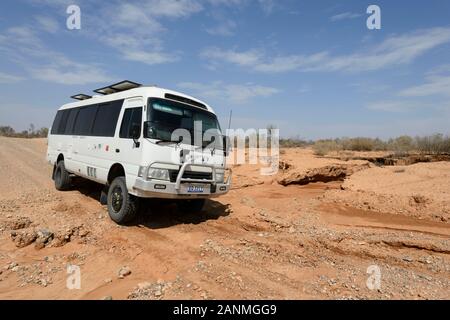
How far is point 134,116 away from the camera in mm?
6355

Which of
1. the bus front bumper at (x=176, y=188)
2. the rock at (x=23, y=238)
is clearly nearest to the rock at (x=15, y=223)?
the rock at (x=23, y=238)

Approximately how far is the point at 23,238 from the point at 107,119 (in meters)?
3.21

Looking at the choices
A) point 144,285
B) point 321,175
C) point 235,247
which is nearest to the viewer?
point 144,285

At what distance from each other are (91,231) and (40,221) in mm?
1262

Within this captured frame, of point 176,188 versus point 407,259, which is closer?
point 407,259

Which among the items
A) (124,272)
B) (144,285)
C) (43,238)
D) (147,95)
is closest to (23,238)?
(43,238)

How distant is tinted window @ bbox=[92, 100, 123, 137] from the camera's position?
7.05 metres

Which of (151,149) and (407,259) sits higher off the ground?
(151,149)

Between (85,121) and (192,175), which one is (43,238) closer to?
(192,175)

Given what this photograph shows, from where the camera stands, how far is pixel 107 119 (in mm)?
7406

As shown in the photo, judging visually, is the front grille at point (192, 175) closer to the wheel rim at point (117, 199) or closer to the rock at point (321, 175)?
the wheel rim at point (117, 199)

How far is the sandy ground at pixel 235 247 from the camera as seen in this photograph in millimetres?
4027

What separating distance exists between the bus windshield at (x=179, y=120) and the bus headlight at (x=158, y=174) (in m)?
0.64
